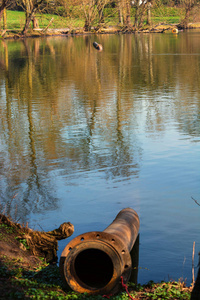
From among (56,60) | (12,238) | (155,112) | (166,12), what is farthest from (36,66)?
(166,12)

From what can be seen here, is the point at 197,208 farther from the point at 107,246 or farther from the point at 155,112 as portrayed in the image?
the point at 155,112

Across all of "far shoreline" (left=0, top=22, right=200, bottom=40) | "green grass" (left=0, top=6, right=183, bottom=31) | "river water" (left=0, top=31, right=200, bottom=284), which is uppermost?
"green grass" (left=0, top=6, right=183, bottom=31)

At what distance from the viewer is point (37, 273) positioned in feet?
22.1

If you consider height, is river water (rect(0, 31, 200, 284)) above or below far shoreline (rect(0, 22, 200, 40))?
below

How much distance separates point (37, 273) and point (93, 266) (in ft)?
2.60

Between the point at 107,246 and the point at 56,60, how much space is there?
3251cm

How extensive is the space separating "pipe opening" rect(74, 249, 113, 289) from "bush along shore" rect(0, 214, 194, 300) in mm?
305

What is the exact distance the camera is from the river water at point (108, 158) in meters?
8.59

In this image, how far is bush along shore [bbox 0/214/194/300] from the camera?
5.89 m

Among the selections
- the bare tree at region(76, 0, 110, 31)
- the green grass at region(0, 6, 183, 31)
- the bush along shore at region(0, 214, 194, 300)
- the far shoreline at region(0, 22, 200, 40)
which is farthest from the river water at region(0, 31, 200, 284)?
the green grass at region(0, 6, 183, 31)

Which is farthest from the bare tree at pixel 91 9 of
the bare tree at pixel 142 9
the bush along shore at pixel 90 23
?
the bare tree at pixel 142 9

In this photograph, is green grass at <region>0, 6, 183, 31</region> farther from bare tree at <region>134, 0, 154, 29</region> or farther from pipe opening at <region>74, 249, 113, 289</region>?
pipe opening at <region>74, 249, 113, 289</region>

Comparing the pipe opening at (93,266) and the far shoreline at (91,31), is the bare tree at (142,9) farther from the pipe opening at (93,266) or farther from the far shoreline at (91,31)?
the pipe opening at (93,266)

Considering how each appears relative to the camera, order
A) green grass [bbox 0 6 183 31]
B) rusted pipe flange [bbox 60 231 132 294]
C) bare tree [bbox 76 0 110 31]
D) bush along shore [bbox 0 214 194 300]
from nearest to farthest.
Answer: bush along shore [bbox 0 214 194 300]
rusted pipe flange [bbox 60 231 132 294]
bare tree [bbox 76 0 110 31]
green grass [bbox 0 6 183 31]
